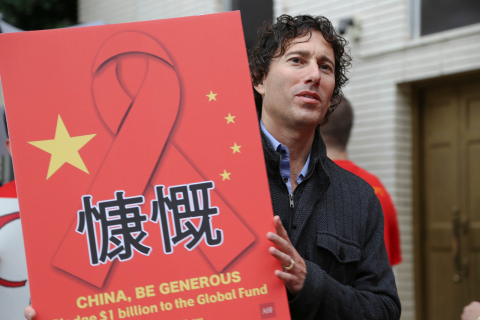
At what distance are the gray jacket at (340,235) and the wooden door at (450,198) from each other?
3.56m

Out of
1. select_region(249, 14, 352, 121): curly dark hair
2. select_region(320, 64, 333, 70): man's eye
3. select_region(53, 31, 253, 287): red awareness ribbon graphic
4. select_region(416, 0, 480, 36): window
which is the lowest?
select_region(53, 31, 253, 287): red awareness ribbon graphic

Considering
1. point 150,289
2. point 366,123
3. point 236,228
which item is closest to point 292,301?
point 236,228

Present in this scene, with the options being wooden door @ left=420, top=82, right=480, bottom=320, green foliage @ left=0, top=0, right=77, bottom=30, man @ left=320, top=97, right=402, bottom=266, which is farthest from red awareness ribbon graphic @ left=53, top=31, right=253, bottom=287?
green foliage @ left=0, top=0, right=77, bottom=30

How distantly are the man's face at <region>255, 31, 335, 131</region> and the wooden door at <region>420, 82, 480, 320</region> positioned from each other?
12.0ft

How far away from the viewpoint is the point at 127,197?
1.87 m

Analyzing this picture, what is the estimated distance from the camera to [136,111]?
75.8 inches

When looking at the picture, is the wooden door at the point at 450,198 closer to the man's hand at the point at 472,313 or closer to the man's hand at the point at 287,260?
the man's hand at the point at 472,313

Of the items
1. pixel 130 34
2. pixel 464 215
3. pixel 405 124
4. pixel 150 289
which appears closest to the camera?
pixel 150 289

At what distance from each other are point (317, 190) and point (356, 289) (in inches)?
13.2

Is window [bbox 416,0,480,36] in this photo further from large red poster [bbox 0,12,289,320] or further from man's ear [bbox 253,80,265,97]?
large red poster [bbox 0,12,289,320]

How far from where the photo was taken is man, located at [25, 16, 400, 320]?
6.86 ft

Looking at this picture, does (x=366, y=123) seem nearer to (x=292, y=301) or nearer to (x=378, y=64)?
(x=378, y=64)

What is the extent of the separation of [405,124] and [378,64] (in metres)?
0.59

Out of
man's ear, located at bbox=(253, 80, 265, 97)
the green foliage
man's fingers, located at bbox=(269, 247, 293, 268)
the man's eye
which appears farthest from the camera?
the green foliage
